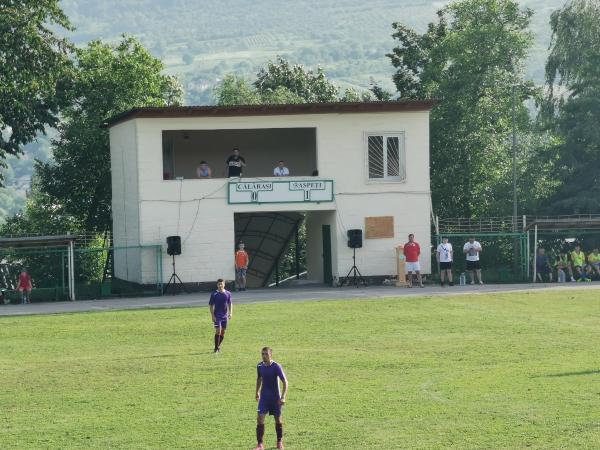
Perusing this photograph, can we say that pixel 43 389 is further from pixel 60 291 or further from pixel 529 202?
pixel 529 202

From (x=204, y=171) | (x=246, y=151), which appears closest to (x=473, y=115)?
(x=246, y=151)

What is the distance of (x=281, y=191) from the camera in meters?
47.4

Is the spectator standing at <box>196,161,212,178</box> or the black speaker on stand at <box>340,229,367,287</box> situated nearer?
the black speaker on stand at <box>340,229,367,287</box>

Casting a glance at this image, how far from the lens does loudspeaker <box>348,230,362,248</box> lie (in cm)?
4734

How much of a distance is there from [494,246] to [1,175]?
73.7 ft

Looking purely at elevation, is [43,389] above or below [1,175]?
below

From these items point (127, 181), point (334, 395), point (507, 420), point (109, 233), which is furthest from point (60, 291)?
point (507, 420)

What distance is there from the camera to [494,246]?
180 ft

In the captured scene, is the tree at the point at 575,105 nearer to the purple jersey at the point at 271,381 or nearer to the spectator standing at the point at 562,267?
the spectator standing at the point at 562,267

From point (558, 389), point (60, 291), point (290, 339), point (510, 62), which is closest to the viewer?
point (558, 389)

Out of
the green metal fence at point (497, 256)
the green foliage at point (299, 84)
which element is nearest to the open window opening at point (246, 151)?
the green metal fence at point (497, 256)

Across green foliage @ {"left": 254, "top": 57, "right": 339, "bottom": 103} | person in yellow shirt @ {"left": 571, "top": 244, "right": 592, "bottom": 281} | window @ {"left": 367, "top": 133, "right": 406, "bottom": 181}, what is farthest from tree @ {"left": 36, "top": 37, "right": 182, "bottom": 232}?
person in yellow shirt @ {"left": 571, "top": 244, "right": 592, "bottom": 281}

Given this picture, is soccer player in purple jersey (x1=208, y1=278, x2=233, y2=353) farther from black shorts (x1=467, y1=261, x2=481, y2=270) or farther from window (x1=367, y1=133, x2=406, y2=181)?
black shorts (x1=467, y1=261, x2=481, y2=270)

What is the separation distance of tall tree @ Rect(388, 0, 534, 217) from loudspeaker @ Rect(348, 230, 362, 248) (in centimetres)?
1204
